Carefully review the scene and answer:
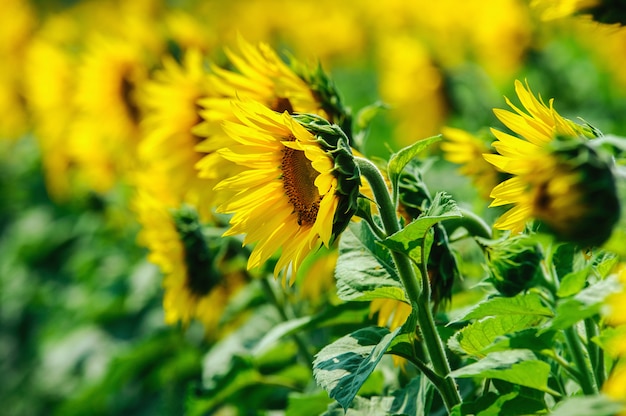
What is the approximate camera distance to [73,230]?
10.9ft

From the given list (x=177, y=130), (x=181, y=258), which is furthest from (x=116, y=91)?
(x=181, y=258)

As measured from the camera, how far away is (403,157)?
0.96m

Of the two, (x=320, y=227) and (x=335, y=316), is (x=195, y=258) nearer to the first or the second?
(x=335, y=316)

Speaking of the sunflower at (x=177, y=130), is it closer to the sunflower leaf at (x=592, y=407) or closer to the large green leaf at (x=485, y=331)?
the large green leaf at (x=485, y=331)

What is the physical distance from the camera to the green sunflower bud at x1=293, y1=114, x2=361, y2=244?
937 mm

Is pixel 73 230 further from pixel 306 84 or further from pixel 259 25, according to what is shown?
pixel 306 84

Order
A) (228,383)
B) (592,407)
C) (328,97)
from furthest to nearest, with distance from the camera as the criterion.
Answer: (228,383) → (328,97) → (592,407)

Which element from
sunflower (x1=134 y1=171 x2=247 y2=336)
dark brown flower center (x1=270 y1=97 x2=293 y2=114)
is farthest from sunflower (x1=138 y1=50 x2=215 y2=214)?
dark brown flower center (x1=270 y1=97 x2=293 y2=114)

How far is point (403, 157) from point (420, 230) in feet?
0.34

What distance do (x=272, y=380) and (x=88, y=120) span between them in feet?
5.00

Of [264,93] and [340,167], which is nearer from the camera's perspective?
[340,167]

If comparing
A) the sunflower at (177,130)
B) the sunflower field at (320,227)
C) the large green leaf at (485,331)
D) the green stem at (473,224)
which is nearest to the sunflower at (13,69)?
the sunflower field at (320,227)

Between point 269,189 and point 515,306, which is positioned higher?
point 269,189

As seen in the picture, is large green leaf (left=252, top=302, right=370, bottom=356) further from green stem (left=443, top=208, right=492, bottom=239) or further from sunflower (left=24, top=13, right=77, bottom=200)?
sunflower (left=24, top=13, right=77, bottom=200)
